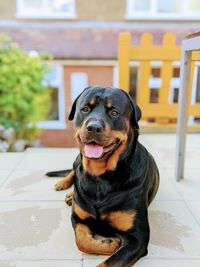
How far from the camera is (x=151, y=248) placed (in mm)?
1731

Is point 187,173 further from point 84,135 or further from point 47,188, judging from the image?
point 84,135

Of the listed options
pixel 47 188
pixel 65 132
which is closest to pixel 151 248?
pixel 47 188

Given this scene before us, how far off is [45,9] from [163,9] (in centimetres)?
277

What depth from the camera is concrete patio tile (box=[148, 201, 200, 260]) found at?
5.58 feet

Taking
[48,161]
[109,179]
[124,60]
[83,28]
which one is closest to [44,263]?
[109,179]

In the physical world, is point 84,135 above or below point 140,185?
above

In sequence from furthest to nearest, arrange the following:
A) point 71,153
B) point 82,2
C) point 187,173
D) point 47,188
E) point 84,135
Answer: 1. point 82,2
2. point 71,153
3. point 187,173
4. point 47,188
5. point 84,135

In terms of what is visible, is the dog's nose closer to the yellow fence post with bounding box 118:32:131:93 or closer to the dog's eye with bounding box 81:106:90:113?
the dog's eye with bounding box 81:106:90:113

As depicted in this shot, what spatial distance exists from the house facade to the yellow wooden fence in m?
3.11

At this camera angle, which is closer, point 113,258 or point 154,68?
point 113,258

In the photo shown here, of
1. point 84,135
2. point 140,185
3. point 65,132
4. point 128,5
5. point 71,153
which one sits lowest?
point 65,132

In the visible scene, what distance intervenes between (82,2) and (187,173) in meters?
5.48

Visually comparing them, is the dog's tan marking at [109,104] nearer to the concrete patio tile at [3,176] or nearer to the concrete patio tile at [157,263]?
the concrete patio tile at [157,263]

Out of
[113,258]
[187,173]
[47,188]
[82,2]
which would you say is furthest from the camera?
[82,2]
